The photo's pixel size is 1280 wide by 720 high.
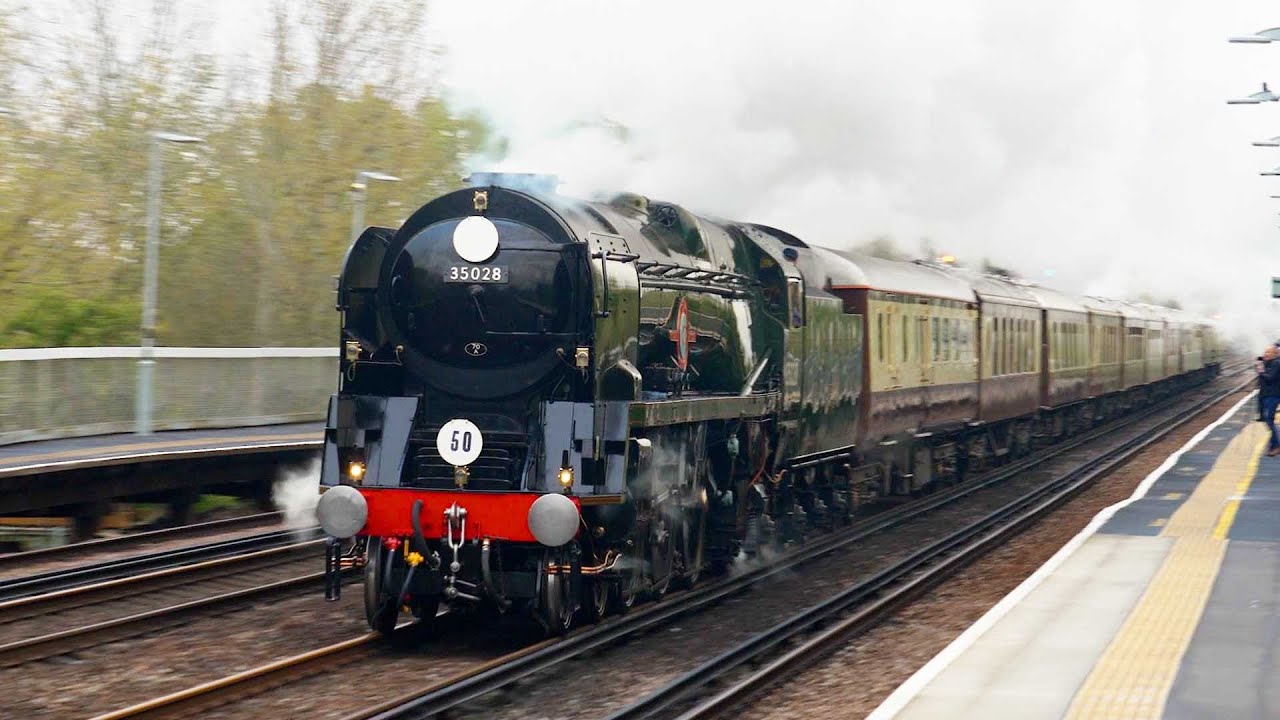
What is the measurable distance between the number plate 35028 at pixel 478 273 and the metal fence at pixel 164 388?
369 inches

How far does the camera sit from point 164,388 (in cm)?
2020

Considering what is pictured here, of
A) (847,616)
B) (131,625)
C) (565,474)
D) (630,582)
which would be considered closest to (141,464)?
(131,625)

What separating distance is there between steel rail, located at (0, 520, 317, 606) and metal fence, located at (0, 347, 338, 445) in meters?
3.92

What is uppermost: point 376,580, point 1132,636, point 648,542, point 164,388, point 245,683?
point 164,388

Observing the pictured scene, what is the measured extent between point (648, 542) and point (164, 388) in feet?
38.7

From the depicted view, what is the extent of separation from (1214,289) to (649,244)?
44.2 metres

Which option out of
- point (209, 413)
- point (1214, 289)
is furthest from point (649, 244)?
point (1214, 289)

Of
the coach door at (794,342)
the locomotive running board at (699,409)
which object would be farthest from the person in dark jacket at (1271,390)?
the locomotive running board at (699,409)

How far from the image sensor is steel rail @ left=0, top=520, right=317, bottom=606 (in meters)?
11.9

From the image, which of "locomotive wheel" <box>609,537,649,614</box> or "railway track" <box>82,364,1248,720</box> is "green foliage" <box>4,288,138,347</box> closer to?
"railway track" <box>82,364,1248,720</box>

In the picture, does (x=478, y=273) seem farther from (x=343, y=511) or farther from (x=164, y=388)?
(x=164, y=388)

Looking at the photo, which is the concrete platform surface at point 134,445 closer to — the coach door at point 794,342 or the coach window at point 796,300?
the coach door at point 794,342

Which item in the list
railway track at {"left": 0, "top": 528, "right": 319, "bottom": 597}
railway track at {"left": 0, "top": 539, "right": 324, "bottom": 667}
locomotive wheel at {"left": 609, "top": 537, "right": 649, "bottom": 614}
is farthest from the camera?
railway track at {"left": 0, "top": 528, "right": 319, "bottom": 597}

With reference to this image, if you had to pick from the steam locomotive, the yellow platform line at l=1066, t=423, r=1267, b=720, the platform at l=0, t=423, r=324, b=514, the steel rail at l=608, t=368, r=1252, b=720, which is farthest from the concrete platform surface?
the yellow platform line at l=1066, t=423, r=1267, b=720
